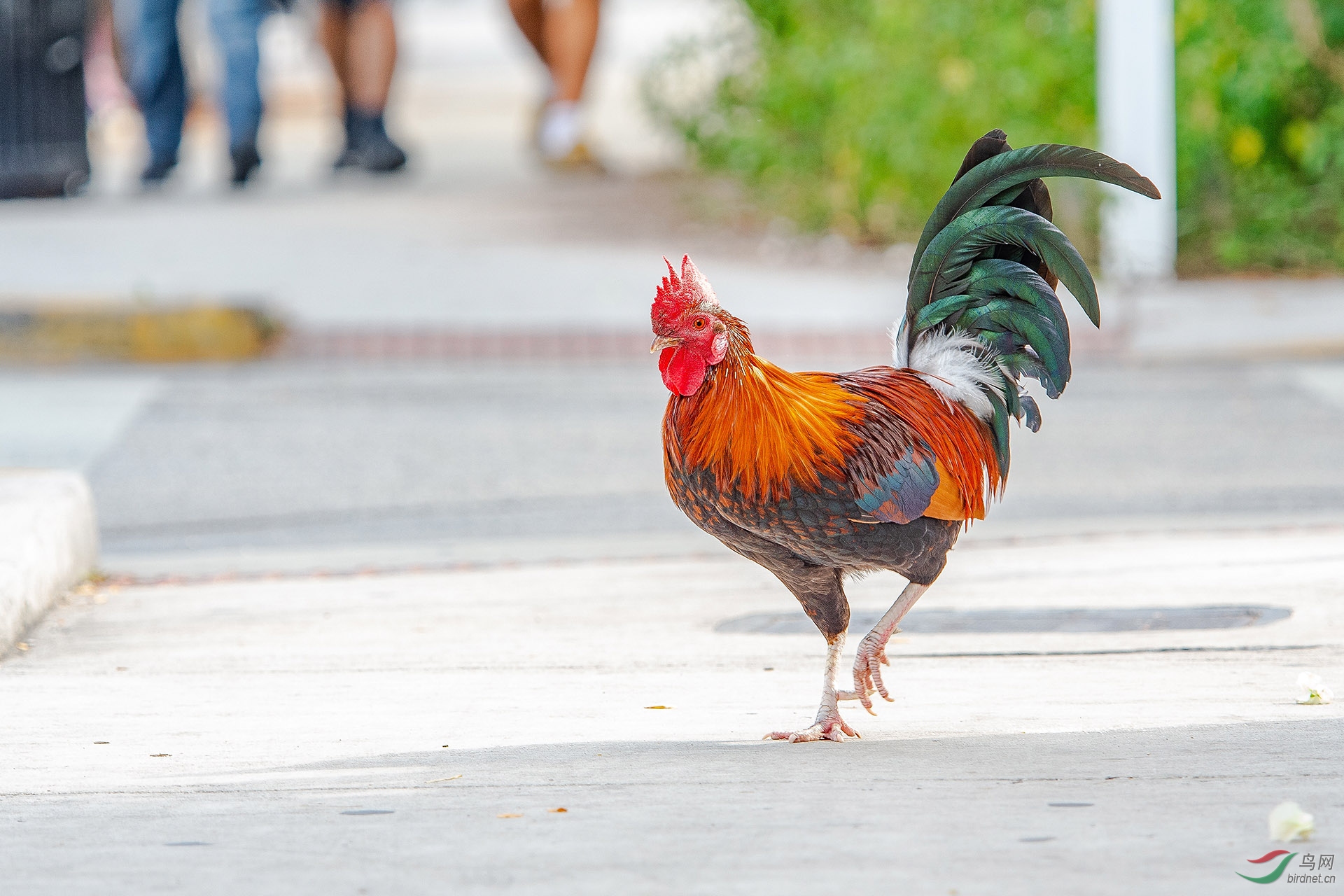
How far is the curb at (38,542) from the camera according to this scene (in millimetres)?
5586

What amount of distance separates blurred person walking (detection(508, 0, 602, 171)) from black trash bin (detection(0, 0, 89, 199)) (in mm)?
4051

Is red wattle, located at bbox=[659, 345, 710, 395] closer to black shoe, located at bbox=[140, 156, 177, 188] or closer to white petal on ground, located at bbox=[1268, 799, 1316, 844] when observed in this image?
white petal on ground, located at bbox=[1268, 799, 1316, 844]

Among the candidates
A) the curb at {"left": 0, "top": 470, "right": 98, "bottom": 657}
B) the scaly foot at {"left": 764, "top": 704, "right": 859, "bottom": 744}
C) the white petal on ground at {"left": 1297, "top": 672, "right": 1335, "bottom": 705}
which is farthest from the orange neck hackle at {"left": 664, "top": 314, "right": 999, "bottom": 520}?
the curb at {"left": 0, "top": 470, "right": 98, "bottom": 657}

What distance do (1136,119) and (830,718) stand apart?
27.1 feet

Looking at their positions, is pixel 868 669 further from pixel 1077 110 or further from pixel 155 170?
pixel 155 170

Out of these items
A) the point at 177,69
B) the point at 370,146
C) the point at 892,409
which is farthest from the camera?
the point at 370,146

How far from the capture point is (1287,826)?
3381 millimetres

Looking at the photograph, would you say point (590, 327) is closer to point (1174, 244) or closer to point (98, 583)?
point (1174, 244)

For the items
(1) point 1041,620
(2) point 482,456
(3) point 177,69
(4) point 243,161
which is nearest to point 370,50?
(4) point 243,161

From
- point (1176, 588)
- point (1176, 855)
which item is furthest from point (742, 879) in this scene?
point (1176, 588)

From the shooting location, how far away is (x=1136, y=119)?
1168 cm

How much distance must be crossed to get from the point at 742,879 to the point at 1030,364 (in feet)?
5.46

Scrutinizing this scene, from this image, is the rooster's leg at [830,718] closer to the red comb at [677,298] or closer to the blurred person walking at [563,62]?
the red comb at [677,298]

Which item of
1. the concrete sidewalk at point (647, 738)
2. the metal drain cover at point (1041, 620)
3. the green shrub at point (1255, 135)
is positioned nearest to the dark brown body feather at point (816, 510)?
the concrete sidewalk at point (647, 738)
